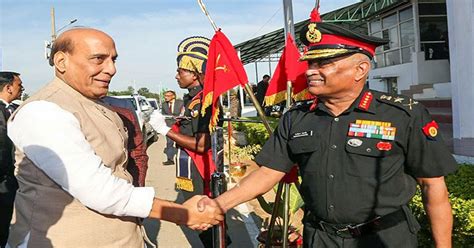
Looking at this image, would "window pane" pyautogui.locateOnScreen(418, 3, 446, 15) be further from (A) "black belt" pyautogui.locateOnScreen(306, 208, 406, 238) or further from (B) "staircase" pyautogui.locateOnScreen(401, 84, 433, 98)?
(A) "black belt" pyautogui.locateOnScreen(306, 208, 406, 238)

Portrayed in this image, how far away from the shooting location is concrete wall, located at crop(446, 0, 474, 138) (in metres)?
7.84

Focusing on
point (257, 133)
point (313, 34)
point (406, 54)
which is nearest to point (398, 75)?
point (406, 54)

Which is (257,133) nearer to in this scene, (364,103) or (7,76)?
(7,76)

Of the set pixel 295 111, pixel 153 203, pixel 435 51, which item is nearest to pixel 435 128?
pixel 295 111

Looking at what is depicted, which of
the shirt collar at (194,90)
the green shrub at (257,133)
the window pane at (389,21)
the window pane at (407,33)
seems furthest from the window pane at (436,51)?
the shirt collar at (194,90)

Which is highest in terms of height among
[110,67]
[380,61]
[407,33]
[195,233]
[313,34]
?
[407,33]

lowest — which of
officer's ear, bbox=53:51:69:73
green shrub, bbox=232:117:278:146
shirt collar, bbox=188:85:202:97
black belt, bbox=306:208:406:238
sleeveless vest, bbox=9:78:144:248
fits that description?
green shrub, bbox=232:117:278:146

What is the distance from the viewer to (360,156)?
2201 mm

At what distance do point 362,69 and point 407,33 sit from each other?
16.0 metres

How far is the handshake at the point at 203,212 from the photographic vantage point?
2484 millimetres

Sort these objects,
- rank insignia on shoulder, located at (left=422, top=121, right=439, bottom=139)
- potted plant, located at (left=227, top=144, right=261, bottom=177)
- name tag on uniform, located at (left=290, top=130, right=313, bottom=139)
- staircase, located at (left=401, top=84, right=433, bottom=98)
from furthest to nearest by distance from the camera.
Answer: staircase, located at (left=401, top=84, right=433, bottom=98) < potted plant, located at (left=227, top=144, right=261, bottom=177) < name tag on uniform, located at (left=290, top=130, right=313, bottom=139) < rank insignia on shoulder, located at (left=422, top=121, right=439, bottom=139)

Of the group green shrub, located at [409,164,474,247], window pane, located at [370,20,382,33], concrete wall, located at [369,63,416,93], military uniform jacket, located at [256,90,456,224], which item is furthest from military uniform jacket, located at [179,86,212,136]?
window pane, located at [370,20,382,33]

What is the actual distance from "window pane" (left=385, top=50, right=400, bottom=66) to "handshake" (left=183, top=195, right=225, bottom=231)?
16.4 meters

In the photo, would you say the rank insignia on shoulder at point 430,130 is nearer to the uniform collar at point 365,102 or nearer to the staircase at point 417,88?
the uniform collar at point 365,102
